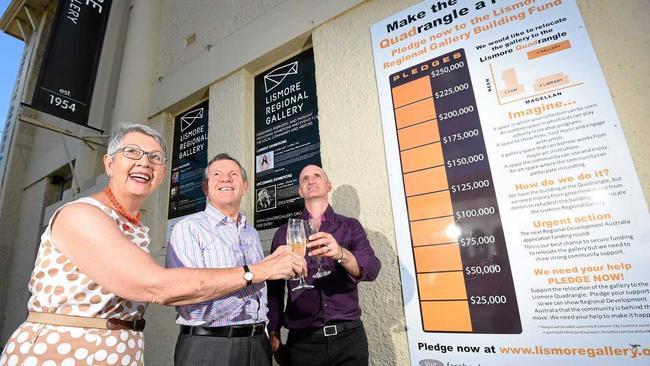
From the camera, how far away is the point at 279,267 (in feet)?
4.05

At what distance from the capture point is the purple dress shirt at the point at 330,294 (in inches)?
66.8

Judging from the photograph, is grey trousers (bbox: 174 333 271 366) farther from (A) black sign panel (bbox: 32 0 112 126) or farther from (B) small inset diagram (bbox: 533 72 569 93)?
(A) black sign panel (bbox: 32 0 112 126)

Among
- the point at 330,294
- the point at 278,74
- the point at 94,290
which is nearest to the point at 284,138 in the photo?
the point at 278,74

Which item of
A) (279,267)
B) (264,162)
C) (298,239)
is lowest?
(279,267)

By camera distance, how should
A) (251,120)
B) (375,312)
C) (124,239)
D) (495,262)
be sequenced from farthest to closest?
(251,120) < (375,312) < (495,262) < (124,239)

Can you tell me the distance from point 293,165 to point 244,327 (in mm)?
1619

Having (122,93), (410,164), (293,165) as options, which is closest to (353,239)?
(410,164)

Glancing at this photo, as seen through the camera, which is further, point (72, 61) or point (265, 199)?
point (72, 61)

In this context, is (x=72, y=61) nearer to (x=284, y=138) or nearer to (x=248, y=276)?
(x=284, y=138)

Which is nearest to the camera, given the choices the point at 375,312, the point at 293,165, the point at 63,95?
the point at 375,312

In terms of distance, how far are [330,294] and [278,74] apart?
2.40m

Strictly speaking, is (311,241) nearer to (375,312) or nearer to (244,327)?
(244,327)

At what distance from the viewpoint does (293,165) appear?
2.89m

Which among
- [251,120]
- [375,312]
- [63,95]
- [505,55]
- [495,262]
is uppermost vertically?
Result: [63,95]
